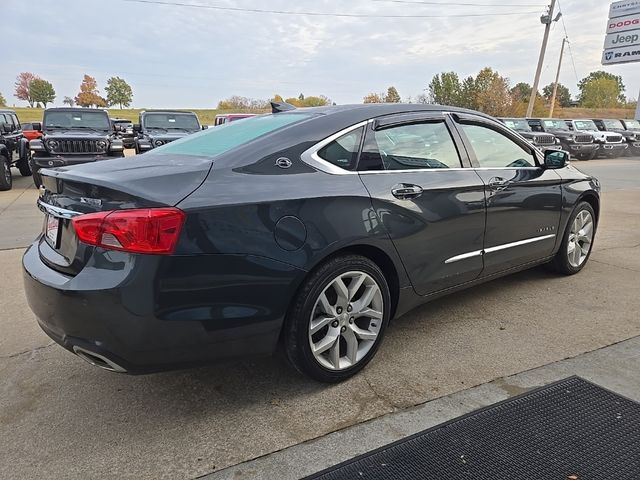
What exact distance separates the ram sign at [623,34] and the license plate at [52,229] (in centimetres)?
3615

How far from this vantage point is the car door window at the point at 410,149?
2.94 metres

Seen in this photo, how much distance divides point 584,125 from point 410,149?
25.4 m

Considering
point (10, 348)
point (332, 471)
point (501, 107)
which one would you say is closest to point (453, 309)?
point (332, 471)

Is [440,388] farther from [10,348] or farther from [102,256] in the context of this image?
[10,348]

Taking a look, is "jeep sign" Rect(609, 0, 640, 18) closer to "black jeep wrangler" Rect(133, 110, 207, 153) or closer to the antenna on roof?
"black jeep wrangler" Rect(133, 110, 207, 153)

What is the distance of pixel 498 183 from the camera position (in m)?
3.59

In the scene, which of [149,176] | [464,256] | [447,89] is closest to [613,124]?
[464,256]

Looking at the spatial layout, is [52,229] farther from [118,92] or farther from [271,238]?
[118,92]

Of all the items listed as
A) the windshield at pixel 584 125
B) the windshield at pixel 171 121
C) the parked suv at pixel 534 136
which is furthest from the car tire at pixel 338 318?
the windshield at pixel 584 125

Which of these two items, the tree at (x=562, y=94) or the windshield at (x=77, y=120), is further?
the tree at (x=562, y=94)

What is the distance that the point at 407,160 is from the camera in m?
3.11

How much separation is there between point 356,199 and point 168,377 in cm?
153

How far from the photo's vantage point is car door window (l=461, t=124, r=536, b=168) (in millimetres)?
3598

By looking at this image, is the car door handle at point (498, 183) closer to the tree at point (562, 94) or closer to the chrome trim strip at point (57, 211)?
the chrome trim strip at point (57, 211)
